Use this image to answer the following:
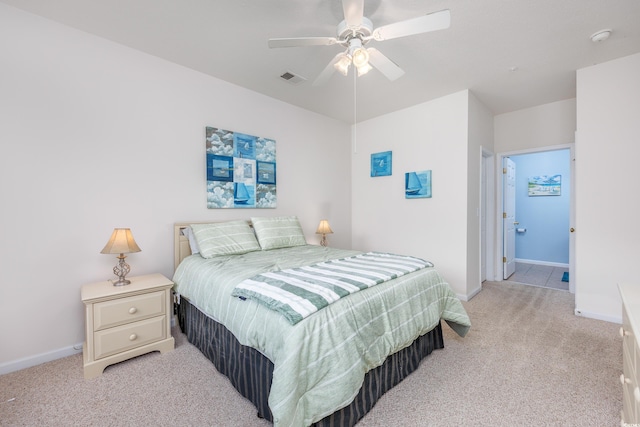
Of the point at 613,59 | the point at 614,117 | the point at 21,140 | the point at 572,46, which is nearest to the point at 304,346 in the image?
the point at 21,140

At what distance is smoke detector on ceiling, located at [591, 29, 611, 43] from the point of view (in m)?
2.35

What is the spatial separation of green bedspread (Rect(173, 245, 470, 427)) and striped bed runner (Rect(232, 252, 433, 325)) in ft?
0.14

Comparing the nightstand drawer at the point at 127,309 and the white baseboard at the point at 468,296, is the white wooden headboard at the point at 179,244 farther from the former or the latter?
the white baseboard at the point at 468,296

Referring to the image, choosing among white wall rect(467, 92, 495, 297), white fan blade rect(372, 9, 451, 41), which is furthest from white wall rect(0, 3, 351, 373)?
white wall rect(467, 92, 495, 297)

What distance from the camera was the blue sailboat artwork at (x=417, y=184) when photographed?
3.91 metres

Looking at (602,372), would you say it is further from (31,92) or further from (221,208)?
(31,92)

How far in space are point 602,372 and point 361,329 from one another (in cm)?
193

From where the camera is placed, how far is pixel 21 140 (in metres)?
2.10

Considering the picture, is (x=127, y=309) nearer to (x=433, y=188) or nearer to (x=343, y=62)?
(x=343, y=62)

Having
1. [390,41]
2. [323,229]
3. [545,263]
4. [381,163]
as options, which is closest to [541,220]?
[545,263]

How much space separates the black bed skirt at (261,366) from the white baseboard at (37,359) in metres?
0.92

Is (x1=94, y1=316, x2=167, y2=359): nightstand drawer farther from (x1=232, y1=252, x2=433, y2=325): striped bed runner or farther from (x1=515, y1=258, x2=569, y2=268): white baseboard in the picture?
(x1=515, y1=258, x2=569, y2=268): white baseboard

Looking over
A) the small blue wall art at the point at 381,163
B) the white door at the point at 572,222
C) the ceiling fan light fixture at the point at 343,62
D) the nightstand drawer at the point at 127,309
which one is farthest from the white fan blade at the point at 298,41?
the white door at the point at 572,222

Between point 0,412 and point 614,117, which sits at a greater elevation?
point 614,117
